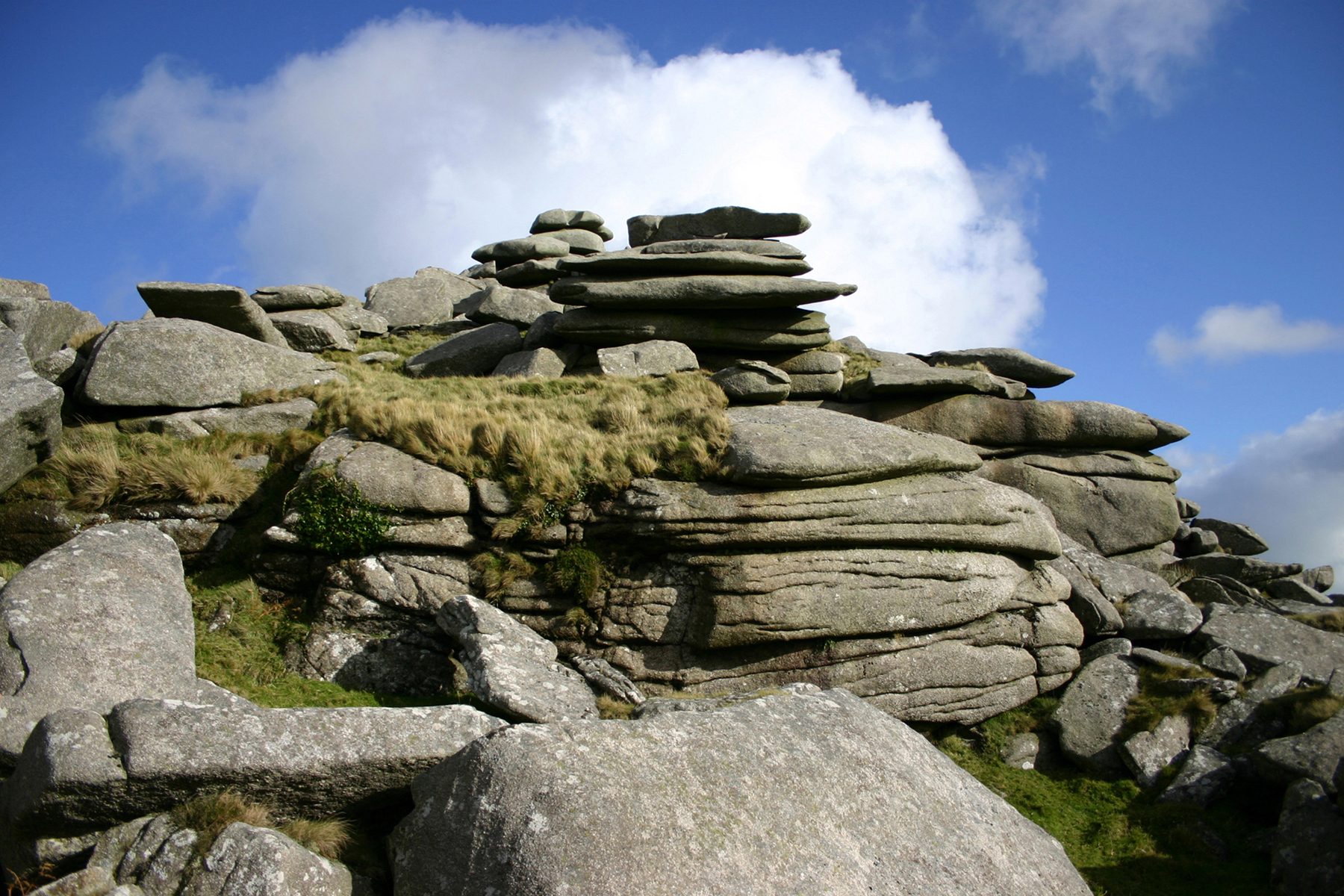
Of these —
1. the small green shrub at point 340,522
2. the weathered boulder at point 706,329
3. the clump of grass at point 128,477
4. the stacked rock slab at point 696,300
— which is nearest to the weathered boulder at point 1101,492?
the weathered boulder at point 706,329

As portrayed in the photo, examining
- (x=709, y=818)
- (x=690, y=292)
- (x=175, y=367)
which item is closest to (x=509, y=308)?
(x=690, y=292)

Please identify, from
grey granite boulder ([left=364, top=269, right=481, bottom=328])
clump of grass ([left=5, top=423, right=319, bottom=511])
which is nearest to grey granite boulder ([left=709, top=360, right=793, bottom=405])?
clump of grass ([left=5, top=423, right=319, bottom=511])

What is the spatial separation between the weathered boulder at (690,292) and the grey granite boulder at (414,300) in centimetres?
1178

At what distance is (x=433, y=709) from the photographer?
9586mm

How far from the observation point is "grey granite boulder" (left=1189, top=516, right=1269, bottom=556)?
28141mm

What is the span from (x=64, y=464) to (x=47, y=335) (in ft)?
28.8

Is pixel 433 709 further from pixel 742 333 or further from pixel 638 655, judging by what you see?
pixel 742 333

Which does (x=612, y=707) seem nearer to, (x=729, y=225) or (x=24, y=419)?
(x=24, y=419)

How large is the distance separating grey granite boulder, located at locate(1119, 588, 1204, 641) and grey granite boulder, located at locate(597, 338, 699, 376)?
45.4 ft

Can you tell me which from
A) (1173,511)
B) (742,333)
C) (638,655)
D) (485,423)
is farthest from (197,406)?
(1173,511)

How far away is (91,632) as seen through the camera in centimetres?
1055

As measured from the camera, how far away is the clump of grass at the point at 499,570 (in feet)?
47.1

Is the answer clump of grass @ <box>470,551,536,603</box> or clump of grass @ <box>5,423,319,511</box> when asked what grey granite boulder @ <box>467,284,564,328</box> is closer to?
clump of grass @ <box>5,423,319,511</box>

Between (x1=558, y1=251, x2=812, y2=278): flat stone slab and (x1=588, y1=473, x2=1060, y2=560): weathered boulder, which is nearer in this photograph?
(x1=588, y1=473, x2=1060, y2=560): weathered boulder
